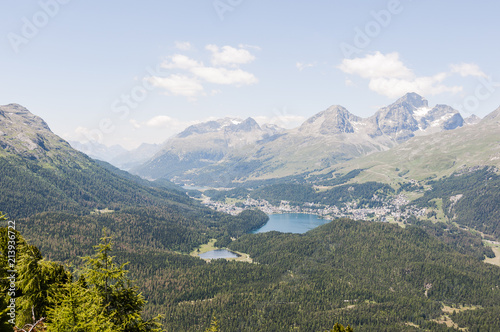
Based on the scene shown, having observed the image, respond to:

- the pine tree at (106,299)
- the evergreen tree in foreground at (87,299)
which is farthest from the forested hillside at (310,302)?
the pine tree at (106,299)

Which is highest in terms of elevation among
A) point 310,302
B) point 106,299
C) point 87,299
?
point 106,299

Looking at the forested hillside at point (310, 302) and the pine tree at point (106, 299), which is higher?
the pine tree at point (106, 299)

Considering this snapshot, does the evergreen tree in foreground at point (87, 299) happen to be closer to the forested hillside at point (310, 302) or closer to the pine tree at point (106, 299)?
the pine tree at point (106, 299)

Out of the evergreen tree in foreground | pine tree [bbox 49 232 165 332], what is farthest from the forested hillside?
pine tree [bbox 49 232 165 332]

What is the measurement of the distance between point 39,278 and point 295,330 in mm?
127110

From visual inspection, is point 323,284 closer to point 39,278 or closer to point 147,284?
point 147,284

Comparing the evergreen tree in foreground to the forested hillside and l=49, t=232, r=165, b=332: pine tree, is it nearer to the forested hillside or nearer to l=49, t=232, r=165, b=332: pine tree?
l=49, t=232, r=165, b=332: pine tree

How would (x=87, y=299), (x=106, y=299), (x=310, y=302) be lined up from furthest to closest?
(x=310, y=302) → (x=87, y=299) → (x=106, y=299)

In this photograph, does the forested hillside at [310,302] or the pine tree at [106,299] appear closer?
the pine tree at [106,299]

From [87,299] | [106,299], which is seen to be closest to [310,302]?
[87,299]

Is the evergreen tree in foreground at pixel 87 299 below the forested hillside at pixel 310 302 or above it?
above

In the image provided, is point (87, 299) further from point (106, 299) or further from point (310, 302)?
point (310, 302)

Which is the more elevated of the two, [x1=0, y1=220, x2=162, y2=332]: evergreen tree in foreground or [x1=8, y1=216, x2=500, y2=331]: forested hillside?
[x1=0, y1=220, x2=162, y2=332]: evergreen tree in foreground

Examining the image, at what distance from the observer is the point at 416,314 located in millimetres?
158375
